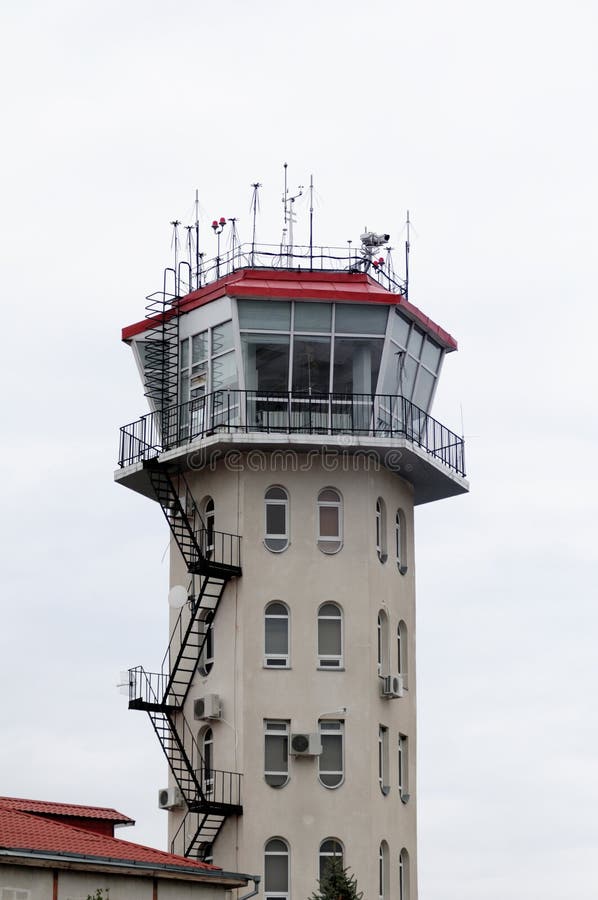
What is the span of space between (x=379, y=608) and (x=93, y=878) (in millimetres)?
15422

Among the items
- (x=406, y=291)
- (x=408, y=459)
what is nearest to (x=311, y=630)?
(x=408, y=459)

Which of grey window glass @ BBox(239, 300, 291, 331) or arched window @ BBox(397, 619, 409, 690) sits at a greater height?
grey window glass @ BBox(239, 300, 291, 331)

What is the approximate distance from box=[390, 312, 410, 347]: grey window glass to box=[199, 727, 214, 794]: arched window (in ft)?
38.7

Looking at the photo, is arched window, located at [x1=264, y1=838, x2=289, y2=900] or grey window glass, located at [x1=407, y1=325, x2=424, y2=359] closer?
arched window, located at [x1=264, y1=838, x2=289, y2=900]

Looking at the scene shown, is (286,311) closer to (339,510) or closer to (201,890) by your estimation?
(339,510)

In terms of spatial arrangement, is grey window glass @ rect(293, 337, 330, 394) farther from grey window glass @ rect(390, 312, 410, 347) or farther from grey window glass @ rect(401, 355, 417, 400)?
grey window glass @ rect(401, 355, 417, 400)

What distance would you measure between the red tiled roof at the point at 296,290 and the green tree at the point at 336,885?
15035mm

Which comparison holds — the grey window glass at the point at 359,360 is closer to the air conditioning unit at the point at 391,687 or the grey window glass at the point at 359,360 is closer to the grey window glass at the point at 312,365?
the grey window glass at the point at 312,365

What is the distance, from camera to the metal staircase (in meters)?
50.6

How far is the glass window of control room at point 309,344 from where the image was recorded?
174 ft

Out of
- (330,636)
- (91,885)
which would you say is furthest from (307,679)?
(91,885)

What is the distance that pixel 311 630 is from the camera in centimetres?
5181

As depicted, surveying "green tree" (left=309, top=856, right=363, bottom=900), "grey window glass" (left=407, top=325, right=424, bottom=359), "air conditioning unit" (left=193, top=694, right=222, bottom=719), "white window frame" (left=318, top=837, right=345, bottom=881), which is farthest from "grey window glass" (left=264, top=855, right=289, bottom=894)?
"grey window glass" (left=407, top=325, right=424, bottom=359)

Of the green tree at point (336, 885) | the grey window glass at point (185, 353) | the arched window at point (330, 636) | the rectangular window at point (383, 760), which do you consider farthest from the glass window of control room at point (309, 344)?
the green tree at point (336, 885)
